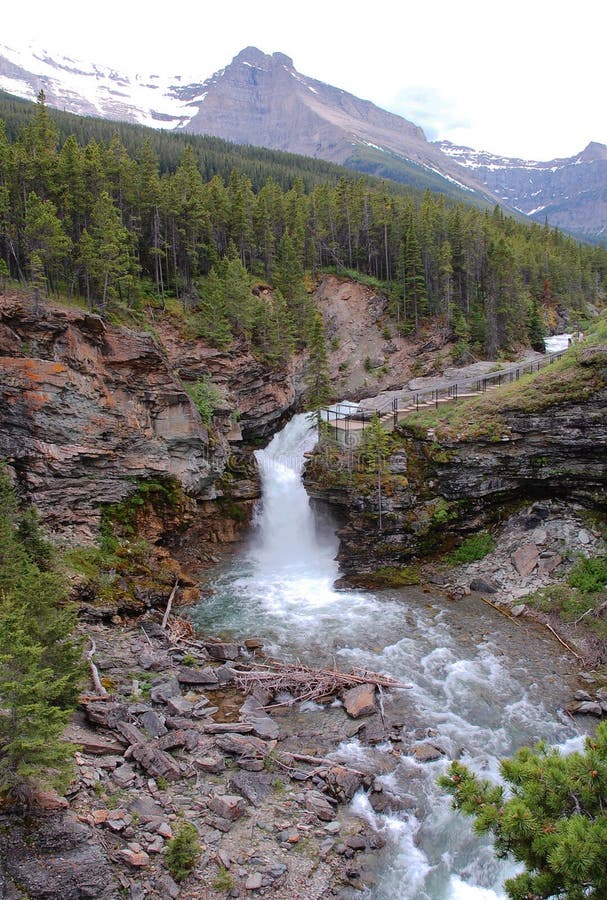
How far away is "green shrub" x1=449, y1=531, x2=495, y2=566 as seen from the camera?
30.9 metres

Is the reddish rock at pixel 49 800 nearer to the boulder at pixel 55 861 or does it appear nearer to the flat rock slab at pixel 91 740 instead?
the boulder at pixel 55 861

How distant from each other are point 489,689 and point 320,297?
46.5 meters

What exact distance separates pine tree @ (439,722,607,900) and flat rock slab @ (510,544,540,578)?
2180cm

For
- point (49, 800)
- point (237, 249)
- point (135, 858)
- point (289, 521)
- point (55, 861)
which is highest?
point (237, 249)

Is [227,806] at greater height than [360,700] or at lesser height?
Answer: greater

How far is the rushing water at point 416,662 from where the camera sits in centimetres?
1389

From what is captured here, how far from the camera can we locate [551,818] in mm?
7617

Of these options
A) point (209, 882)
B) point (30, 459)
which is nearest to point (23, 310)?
point (30, 459)

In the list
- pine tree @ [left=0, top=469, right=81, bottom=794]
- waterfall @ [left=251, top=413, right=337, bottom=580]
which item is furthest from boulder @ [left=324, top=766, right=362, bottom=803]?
waterfall @ [left=251, top=413, right=337, bottom=580]

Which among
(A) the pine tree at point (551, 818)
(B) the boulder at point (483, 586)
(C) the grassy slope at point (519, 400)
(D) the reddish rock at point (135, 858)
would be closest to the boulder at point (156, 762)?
(D) the reddish rock at point (135, 858)

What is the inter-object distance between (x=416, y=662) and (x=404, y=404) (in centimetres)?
1947

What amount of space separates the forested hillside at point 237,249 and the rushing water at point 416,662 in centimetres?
1858

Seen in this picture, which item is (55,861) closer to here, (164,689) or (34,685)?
(34,685)

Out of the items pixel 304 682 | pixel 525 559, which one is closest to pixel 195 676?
pixel 304 682
